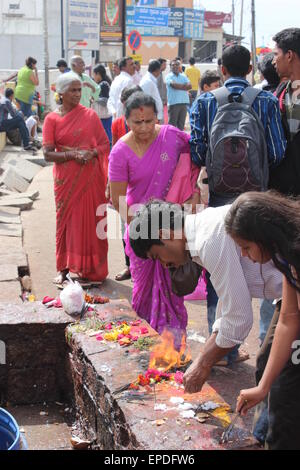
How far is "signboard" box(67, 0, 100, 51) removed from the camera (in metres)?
22.4

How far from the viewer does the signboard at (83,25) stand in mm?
22422

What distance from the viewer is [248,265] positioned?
2822 mm

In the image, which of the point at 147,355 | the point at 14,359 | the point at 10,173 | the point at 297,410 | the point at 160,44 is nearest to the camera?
the point at 297,410

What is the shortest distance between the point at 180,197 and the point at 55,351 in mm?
1370

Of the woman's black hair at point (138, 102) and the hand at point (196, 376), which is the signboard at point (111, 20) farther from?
the hand at point (196, 376)

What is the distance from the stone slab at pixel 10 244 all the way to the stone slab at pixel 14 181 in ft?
11.7

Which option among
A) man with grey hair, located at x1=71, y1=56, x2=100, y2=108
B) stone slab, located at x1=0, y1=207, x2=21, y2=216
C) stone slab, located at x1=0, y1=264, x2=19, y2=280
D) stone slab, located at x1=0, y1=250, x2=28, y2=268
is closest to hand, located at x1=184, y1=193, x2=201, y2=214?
stone slab, located at x1=0, y1=264, x2=19, y2=280

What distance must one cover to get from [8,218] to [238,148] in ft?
18.1

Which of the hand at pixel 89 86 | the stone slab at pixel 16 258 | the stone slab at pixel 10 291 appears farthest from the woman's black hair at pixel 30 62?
the stone slab at pixel 10 291

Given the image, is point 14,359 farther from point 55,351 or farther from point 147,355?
point 147,355

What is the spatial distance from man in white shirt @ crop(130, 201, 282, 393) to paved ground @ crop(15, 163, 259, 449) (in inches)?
27.4

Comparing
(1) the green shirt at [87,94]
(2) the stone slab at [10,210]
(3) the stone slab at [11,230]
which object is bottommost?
(3) the stone slab at [11,230]
